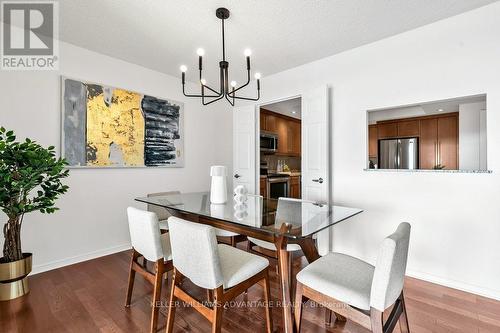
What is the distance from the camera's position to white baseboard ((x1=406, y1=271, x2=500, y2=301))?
6.59 feet

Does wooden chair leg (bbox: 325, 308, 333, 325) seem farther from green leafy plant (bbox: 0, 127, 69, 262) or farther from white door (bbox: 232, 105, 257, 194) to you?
green leafy plant (bbox: 0, 127, 69, 262)

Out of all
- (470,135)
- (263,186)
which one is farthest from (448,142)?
(263,186)

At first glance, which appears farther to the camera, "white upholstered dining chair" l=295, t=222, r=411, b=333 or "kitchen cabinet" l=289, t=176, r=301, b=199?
"kitchen cabinet" l=289, t=176, r=301, b=199

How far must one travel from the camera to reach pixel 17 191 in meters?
1.94

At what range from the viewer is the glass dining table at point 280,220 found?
1.44 metres

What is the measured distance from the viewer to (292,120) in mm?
5594

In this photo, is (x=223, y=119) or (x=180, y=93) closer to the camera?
(x=180, y=93)

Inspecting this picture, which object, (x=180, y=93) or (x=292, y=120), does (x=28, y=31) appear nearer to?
(x=180, y=93)

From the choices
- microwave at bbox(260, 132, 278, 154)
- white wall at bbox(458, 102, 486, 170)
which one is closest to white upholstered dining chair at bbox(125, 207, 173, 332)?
microwave at bbox(260, 132, 278, 154)

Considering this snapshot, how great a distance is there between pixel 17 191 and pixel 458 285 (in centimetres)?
393

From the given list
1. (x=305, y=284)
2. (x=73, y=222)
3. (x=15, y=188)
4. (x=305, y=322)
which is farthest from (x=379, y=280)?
(x=73, y=222)

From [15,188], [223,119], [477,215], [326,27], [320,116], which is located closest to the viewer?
[15,188]

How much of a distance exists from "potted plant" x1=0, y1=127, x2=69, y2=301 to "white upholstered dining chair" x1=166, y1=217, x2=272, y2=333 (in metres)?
1.44

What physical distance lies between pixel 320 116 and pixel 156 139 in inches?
91.0
